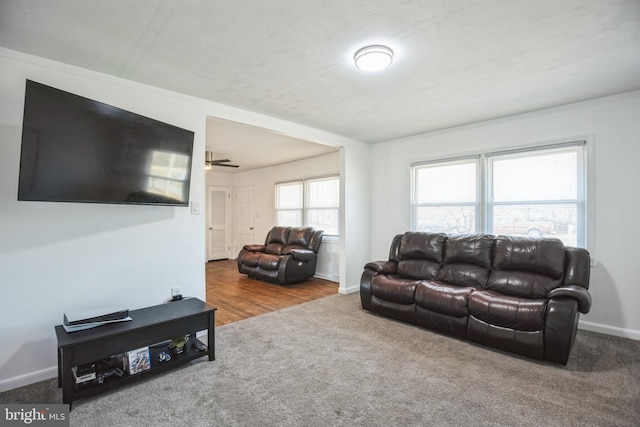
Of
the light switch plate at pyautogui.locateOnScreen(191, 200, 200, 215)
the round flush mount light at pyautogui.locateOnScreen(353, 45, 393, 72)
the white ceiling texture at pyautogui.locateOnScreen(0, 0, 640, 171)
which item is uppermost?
the white ceiling texture at pyautogui.locateOnScreen(0, 0, 640, 171)

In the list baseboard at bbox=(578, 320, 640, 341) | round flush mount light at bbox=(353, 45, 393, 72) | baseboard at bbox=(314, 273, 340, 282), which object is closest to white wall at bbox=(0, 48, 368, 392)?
round flush mount light at bbox=(353, 45, 393, 72)

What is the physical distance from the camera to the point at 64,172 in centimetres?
200

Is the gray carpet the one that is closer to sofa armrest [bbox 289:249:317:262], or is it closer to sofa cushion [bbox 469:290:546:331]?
sofa cushion [bbox 469:290:546:331]

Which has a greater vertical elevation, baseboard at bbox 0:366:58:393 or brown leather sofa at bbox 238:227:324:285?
brown leather sofa at bbox 238:227:324:285

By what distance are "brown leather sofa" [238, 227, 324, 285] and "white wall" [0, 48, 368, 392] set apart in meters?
2.12

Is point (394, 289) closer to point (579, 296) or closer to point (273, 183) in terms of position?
point (579, 296)

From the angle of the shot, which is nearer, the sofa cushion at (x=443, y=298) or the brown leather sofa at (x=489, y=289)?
the brown leather sofa at (x=489, y=289)

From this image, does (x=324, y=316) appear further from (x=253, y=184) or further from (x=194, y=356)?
(x=253, y=184)

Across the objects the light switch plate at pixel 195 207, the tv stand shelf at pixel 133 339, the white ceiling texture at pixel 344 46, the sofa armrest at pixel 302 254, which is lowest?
the tv stand shelf at pixel 133 339

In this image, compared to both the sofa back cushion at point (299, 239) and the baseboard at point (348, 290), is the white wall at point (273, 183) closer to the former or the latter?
the sofa back cushion at point (299, 239)

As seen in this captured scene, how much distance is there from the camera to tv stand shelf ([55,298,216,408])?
74.2 inches

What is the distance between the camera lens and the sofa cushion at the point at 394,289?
329 centimetres

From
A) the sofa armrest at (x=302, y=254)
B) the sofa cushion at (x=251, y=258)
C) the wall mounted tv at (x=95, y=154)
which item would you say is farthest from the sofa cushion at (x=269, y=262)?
the wall mounted tv at (x=95, y=154)

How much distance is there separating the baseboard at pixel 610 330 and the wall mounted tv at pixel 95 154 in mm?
4357
